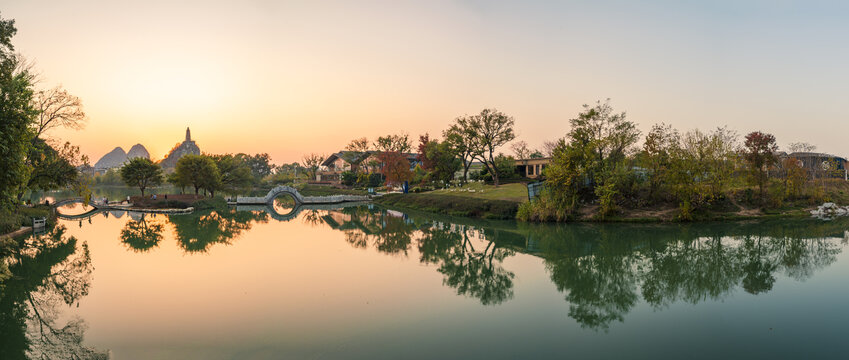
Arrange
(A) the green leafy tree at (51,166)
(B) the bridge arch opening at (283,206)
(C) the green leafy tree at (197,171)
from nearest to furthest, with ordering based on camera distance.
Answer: (A) the green leafy tree at (51,166) → (B) the bridge arch opening at (283,206) → (C) the green leafy tree at (197,171)

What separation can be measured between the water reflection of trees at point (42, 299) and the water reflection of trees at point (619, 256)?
1167cm

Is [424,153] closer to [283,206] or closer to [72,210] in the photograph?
[283,206]

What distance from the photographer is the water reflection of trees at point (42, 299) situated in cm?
981

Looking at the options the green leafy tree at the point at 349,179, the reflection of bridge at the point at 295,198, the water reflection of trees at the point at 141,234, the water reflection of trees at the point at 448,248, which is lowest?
the water reflection of trees at the point at 448,248

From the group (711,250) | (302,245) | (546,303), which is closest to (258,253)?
(302,245)

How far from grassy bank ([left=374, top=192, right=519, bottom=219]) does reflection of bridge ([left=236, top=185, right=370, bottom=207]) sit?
10982 mm

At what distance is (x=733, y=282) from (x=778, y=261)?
6042 mm

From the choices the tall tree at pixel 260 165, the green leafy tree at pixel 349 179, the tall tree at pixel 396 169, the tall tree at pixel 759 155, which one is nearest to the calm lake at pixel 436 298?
the tall tree at pixel 759 155

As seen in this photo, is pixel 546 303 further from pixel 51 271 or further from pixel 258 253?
pixel 51 271

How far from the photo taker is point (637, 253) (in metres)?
21.3

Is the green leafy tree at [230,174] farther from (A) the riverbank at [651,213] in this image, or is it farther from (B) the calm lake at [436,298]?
(A) the riverbank at [651,213]

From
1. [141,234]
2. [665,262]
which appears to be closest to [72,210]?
[141,234]

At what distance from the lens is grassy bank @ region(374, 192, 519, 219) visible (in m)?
39.5

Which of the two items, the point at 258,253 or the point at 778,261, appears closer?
the point at 778,261
